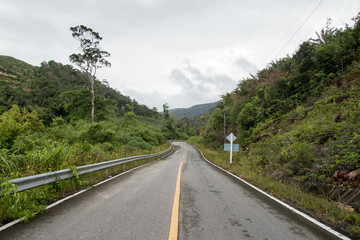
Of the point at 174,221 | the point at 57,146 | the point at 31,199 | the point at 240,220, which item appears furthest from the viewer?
the point at 57,146

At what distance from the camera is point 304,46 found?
18.1 metres

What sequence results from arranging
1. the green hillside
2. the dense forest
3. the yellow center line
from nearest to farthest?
the yellow center line
the dense forest
the green hillside

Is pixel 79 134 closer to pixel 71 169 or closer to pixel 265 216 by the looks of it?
pixel 71 169

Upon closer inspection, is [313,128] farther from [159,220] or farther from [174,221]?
[159,220]

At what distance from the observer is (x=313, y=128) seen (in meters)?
9.64

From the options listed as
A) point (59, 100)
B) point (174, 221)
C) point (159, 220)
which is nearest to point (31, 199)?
point (159, 220)

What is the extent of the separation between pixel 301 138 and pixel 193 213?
8.51 meters

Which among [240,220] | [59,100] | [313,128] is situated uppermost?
[59,100]

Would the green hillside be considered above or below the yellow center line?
above

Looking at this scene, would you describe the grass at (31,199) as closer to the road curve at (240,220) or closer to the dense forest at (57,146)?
the dense forest at (57,146)

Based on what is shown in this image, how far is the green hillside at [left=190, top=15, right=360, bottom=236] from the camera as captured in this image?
19.4ft

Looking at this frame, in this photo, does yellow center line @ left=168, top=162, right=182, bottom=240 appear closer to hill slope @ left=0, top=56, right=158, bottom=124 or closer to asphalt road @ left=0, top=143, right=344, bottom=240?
asphalt road @ left=0, top=143, right=344, bottom=240

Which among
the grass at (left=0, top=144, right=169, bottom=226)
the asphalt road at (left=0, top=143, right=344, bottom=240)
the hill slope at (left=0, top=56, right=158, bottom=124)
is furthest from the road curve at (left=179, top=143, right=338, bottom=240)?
the hill slope at (left=0, top=56, right=158, bottom=124)

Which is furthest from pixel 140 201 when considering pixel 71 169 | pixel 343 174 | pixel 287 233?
pixel 343 174
